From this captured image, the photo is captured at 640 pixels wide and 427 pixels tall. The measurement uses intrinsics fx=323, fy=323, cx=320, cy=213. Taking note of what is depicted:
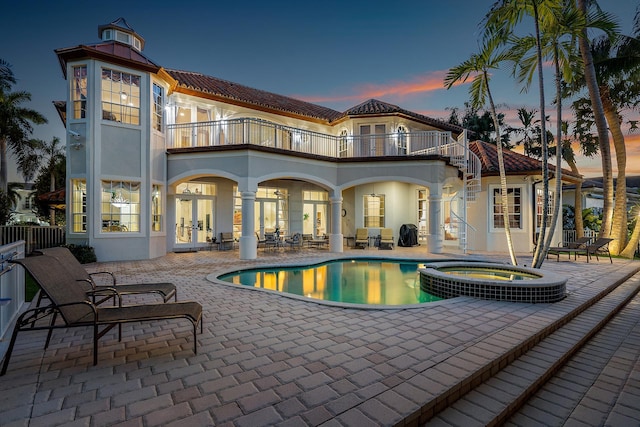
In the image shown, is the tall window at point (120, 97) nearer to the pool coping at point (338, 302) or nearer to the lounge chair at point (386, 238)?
the pool coping at point (338, 302)

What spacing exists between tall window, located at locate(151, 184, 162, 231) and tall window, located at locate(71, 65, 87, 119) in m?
3.44

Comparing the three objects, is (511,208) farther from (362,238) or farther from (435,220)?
(362,238)

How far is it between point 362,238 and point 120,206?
10.6m

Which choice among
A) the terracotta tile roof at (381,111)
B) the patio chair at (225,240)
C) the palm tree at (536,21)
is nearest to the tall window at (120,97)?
the patio chair at (225,240)

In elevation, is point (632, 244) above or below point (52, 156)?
below

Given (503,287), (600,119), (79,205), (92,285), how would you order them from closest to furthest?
(92,285) → (503,287) → (79,205) → (600,119)

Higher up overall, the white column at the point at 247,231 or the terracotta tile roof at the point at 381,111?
the terracotta tile roof at the point at 381,111

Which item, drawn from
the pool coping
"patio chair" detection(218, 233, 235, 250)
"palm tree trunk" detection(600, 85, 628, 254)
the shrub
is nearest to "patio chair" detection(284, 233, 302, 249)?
"patio chair" detection(218, 233, 235, 250)

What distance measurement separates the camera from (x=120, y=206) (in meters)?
11.8

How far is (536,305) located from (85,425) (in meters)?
6.40

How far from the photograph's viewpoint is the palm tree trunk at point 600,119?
12266 mm

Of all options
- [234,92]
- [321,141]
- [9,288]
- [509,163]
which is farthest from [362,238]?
[9,288]

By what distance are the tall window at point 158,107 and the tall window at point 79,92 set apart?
2.20m

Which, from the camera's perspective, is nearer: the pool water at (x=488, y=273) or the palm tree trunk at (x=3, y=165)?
the pool water at (x=488, y=273)
